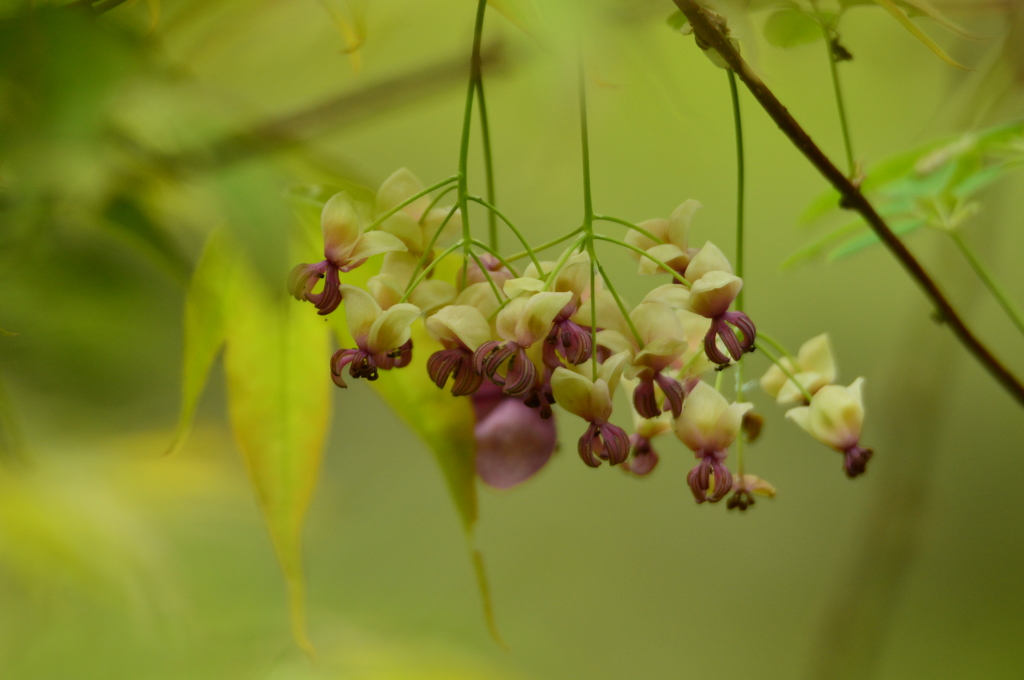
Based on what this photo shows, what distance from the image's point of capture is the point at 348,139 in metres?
1.44

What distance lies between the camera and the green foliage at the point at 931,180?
278 mm

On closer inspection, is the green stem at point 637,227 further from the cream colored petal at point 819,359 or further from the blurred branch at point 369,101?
the blurred branch at point 369,101

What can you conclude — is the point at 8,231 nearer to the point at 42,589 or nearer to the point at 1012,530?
the point at 42,589

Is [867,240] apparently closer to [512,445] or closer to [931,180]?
[931,180]

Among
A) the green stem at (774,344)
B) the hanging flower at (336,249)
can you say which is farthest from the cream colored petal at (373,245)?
the green stem at (774,344)

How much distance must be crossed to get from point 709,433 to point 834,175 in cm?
8

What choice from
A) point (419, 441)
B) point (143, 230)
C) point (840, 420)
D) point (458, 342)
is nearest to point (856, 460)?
point (840, 420)

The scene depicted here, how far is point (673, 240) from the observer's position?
0.21m

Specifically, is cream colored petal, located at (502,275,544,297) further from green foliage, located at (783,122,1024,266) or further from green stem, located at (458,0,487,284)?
green foliage, located at (783,122,1024,266)

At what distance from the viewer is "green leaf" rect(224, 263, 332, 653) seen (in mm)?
242

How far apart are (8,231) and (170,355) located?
0.97 feet

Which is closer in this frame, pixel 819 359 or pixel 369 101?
pixel 819 359

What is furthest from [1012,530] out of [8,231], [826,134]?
[8,231]

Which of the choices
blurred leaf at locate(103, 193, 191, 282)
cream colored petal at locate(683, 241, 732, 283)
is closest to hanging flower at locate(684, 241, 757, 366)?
cream colored petal at locate(683, 241, 732, 283)
